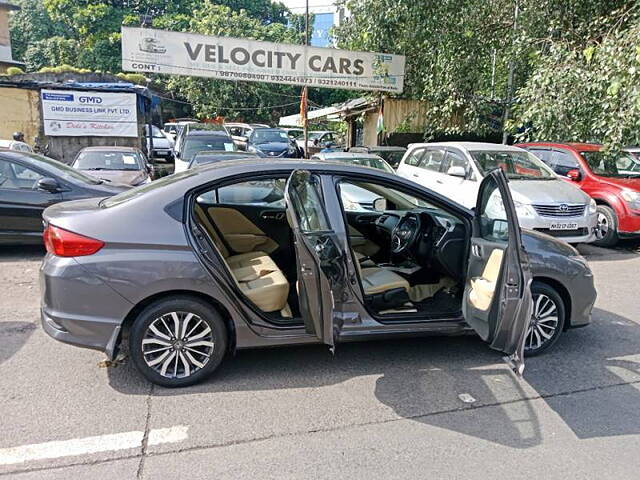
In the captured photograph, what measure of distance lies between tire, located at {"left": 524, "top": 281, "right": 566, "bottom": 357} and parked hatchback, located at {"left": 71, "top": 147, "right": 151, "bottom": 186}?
24.5ft

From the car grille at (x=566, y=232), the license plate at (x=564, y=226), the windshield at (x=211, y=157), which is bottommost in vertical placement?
the car grille at (x=566, y=232)

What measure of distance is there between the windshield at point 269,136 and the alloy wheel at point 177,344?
1586cm

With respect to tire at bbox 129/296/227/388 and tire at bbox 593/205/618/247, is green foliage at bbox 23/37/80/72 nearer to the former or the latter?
tire at bbox 593/205/618/247

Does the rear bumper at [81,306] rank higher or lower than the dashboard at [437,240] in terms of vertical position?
lower

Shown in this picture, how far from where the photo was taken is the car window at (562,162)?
365 inches

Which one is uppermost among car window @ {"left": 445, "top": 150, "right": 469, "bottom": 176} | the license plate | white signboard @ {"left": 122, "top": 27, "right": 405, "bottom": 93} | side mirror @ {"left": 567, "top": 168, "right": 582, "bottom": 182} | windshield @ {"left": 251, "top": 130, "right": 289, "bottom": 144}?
white signboard @ {"left": 122, "top": 27, "right": 405, "bottom": 93}

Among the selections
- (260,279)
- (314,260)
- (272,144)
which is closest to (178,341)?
(260,279)

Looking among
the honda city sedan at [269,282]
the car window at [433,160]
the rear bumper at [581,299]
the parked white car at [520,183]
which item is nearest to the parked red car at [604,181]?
the parked white car at [520,183]

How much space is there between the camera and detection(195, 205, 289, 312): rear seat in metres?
3.58

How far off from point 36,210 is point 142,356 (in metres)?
4.29

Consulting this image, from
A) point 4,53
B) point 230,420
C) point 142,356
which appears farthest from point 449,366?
point 4,53

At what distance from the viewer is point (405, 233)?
14.4 feet

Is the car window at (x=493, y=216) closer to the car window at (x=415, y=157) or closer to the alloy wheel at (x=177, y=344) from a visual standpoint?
the alloy wheel at (x=177, y=344)

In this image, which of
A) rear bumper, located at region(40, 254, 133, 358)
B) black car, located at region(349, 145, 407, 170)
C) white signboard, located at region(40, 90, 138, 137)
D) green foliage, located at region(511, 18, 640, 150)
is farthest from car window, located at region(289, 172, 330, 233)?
white signboard, located at region(40, 90, 138, 137)
